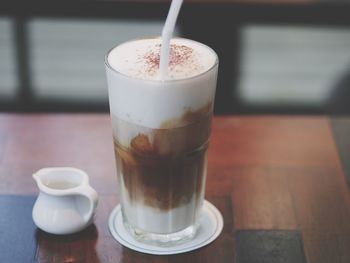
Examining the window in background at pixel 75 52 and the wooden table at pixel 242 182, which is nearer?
the wooden table at pixel 242 182

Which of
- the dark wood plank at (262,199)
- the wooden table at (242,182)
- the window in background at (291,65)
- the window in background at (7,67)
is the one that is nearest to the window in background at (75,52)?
the window in background at (7,67)

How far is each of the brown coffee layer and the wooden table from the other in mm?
89

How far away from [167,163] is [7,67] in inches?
93.3

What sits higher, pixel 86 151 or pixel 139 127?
pixel 139 127

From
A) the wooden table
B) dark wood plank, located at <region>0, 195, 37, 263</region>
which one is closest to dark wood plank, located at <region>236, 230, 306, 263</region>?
the wooden table

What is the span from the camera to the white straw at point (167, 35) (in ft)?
3.09

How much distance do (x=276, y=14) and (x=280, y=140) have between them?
0.95m

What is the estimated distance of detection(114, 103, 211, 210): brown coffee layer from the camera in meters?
1.03

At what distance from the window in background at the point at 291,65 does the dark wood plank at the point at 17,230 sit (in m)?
1.94

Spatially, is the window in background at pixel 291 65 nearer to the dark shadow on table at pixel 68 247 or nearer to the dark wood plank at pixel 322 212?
the dark wood plank at pixel 322 212

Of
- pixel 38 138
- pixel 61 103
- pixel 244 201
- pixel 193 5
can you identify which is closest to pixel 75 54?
pixel 61 103

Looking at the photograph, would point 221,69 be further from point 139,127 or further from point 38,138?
point 139,127

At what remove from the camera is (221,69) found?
2.59 metres

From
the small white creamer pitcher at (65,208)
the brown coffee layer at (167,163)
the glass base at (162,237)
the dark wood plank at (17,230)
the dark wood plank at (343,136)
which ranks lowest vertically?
the dark wood plank at (343,136)
